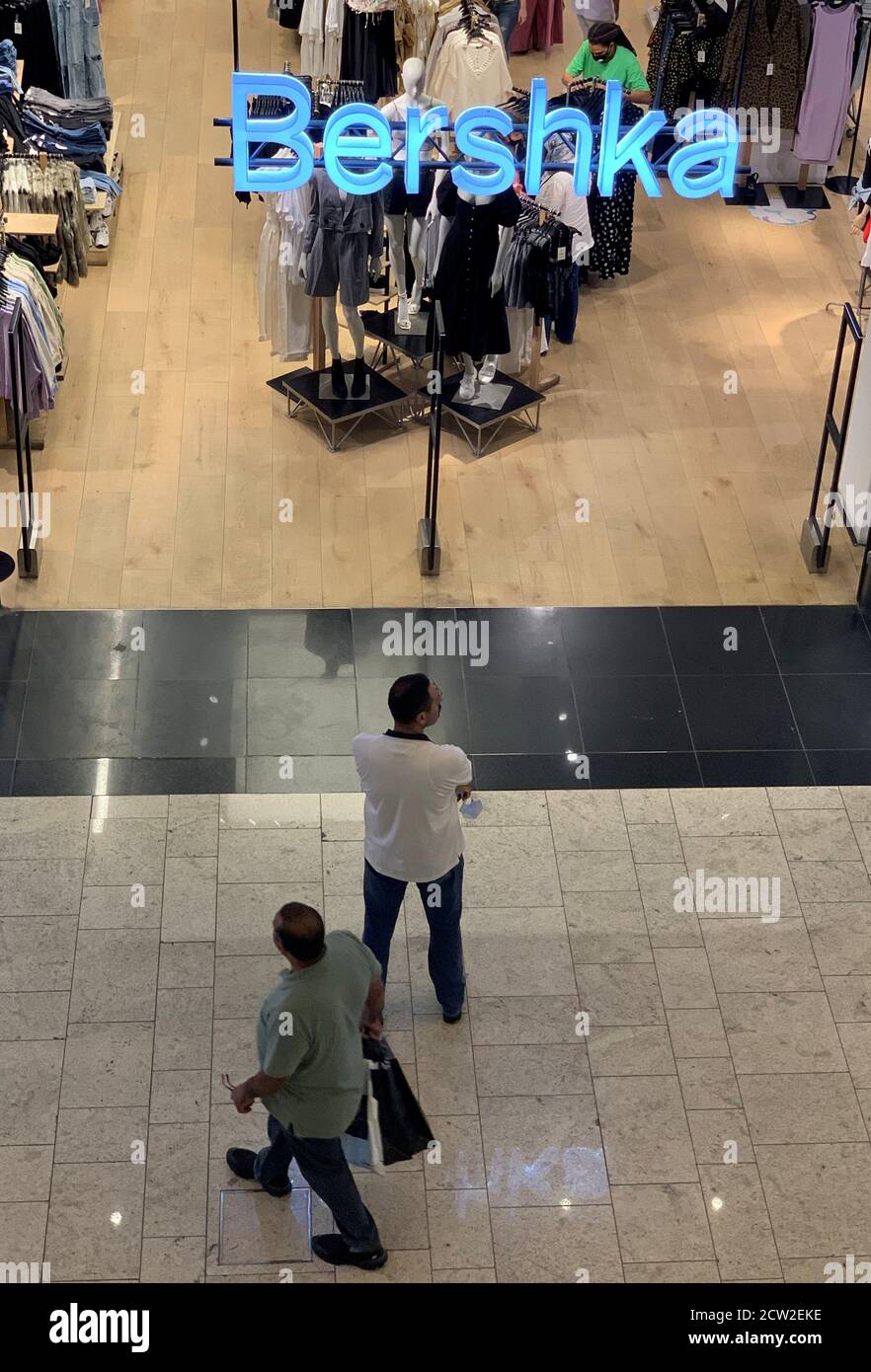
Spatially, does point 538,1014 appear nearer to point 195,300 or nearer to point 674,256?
point 195,300

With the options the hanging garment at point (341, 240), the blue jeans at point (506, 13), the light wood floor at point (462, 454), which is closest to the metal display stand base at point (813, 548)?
the light wood floor at point (462, 454)

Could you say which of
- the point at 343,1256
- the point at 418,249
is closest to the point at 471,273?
the point at 418,249

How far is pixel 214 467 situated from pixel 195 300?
1.82 meters

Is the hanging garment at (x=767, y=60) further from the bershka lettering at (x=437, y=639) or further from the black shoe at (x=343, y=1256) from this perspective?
the black shoe at (x=343, y=1256)

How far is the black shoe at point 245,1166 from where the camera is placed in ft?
16.8

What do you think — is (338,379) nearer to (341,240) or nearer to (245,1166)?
(341,240)

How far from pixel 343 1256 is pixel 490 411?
4.95 meters

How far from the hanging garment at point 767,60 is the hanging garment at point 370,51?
7.35ft

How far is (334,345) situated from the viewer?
884cm

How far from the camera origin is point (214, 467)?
854cm

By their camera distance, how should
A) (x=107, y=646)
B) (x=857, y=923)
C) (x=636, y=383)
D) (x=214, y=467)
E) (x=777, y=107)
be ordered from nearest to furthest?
(x=857, y=923) < (x=107, y=646) < (x=214, y=467) < (x=636, y=383) < (x=777, y=107)

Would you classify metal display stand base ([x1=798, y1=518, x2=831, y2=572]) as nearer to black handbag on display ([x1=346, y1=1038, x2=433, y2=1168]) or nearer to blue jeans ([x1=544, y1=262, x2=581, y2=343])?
blue jeans ([x1=544, y1=262, x2=581, y2=343])

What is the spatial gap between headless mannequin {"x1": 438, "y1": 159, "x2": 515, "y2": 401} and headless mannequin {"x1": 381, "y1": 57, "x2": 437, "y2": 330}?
18 cm

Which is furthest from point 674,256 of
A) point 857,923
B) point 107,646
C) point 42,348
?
point 857,923
